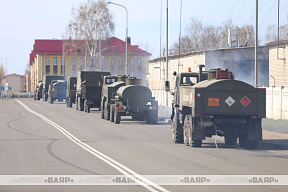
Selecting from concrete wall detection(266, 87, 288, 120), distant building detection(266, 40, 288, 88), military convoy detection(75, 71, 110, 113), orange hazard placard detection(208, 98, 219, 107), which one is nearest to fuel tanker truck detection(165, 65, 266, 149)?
orange hazard placard detection(208, 98, 219, 107)

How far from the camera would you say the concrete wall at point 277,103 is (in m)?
30.2

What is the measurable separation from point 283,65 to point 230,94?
2746cm

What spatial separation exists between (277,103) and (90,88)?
13.8m

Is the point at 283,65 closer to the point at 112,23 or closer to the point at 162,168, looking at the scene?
the point at 162,168

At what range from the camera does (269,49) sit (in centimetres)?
4575

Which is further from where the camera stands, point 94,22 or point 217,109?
point 94,22

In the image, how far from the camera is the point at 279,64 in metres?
43.6

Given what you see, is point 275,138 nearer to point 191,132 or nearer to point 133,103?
point 191,132

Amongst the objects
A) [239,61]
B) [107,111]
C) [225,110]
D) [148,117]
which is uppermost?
[239,61]

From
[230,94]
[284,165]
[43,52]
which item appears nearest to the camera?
[284,165]

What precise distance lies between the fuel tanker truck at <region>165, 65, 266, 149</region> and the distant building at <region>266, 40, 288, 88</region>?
26269mm

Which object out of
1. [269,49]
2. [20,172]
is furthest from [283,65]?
[20,172]

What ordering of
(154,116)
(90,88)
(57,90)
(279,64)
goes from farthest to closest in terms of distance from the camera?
(57,90), (279,64), (90,88), (154,116)

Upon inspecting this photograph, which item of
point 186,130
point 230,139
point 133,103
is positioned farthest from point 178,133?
point 133,103
